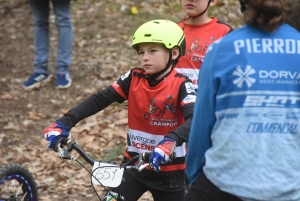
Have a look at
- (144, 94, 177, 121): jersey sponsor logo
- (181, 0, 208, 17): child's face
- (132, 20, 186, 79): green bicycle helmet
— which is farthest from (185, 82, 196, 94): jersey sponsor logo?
(181, 0, 208, 17): child's face

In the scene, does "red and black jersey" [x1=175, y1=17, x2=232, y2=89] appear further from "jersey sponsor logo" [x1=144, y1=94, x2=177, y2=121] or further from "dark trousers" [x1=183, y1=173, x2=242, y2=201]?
"dark trousers" [x1=183, y1=173, x2=242, y2=201]

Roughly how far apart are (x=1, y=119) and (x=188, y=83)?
15.9ft

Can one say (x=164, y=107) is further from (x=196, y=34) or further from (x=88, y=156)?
(x=196, y=34)

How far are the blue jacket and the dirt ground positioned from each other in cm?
375

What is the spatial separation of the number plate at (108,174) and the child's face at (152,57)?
2.79 feet

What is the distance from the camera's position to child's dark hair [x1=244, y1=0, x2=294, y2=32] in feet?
8.89

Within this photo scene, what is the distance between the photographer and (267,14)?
2.73 meters

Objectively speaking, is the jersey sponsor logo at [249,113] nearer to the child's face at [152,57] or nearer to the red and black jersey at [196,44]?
the child's face at [152,57]

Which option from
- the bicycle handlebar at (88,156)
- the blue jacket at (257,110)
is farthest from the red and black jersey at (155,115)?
the blue jacket at (257,110)

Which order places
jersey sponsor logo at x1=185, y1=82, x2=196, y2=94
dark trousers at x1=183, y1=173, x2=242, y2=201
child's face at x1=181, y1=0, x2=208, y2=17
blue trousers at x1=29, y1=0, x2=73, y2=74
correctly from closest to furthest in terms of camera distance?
dark trousers at x1=183, y1=173, x2=242, y2=201 < jersey sponsor logo at x1=185, y1=82, x2=196, y2=94 < child's face at x1=181, y1=0, x2=208, y2=17 < blue trousers at x1=29, y1=0, x2=73, y2=74

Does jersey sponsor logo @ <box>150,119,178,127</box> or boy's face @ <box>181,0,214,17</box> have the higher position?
boy's face @ <box>181,0,214,17</box>

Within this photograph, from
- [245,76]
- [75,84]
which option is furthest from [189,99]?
[75,84]

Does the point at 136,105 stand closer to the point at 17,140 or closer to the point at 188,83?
the point at 188,83

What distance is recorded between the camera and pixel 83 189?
652cm
